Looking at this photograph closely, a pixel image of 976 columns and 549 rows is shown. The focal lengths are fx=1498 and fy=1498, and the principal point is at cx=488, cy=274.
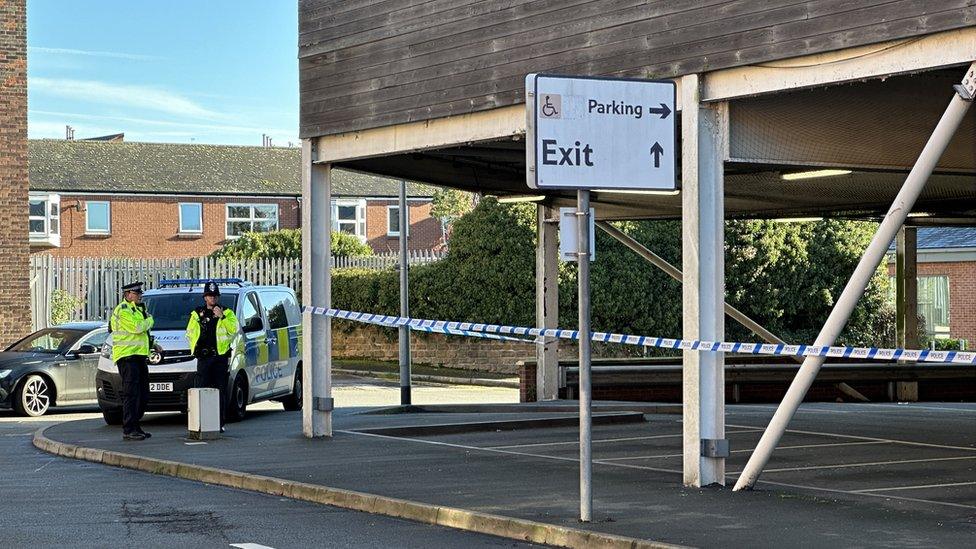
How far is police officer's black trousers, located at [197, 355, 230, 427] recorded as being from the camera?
725 inches

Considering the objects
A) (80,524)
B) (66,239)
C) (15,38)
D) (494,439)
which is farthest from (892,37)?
(66,239)

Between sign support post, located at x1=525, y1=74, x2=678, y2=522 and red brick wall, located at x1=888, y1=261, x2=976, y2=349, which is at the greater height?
sign support post, located at x1=525, y1=74, x2=678, y2=522

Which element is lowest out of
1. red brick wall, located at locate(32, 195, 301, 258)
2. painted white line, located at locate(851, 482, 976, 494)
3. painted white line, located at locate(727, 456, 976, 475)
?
painted white line, located at locate(727, 456, 976, 475)

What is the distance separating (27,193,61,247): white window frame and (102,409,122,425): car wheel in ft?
118

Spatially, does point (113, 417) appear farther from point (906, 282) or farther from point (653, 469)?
point (906, 282)

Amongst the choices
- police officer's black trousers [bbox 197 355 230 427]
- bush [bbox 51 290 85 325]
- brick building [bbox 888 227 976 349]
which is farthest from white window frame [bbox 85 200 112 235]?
police officer's black trousers [bbox 197 355 230 427]

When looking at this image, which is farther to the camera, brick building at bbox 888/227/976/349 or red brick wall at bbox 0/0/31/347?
brick building at bbox 888/227/976/349

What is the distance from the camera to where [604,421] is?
18.8 metres

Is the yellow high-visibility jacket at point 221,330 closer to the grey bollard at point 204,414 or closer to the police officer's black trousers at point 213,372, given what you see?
the police officer's black trousers at point 213,372

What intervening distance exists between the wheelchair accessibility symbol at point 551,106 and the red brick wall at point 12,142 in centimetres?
2220

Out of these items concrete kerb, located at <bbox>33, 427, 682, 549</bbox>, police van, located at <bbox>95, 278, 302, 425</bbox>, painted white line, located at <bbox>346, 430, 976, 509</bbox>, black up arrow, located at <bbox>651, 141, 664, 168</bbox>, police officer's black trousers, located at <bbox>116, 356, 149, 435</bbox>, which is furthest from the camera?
police van, located at <bbox>95, 278, 302, 425</bbox>

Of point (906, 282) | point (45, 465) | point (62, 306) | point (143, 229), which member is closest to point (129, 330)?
point (45, 465)

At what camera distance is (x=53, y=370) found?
23109 mm

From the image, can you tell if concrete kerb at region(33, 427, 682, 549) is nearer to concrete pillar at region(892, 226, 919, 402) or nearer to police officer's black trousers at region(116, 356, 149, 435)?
police officer's black trousers at region(116, 356, 149, 435)
